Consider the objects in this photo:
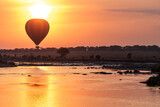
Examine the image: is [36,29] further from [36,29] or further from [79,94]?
[79,94]

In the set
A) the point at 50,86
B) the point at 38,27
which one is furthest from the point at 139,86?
the point at 38,27

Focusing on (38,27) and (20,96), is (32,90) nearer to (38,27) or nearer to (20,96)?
(20,96)

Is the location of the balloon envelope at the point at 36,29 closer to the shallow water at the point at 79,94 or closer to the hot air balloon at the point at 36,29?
the hot air balloon at the point at 36,29

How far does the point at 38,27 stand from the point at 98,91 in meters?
52.1

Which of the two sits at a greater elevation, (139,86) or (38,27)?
(38,27)

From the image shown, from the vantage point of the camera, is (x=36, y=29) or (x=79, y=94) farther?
(x=36, y=29)

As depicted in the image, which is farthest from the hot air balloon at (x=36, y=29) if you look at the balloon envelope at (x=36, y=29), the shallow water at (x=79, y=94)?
the shallow water at (x=79, y=94)

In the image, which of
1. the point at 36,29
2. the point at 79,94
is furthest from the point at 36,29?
the point at 79,94

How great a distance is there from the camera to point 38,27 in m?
102

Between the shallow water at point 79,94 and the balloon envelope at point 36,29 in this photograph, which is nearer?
the shallow water at point 79,94

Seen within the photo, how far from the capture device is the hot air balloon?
102438 mm

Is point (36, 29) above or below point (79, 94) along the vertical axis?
above

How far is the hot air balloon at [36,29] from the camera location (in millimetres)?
102438

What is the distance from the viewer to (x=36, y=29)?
4021 inches
